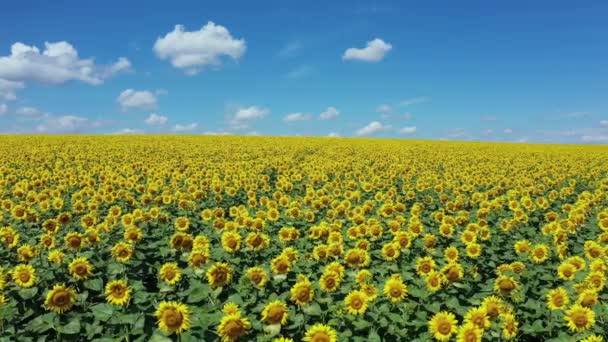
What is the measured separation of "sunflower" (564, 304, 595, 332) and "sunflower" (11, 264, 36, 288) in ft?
22.6

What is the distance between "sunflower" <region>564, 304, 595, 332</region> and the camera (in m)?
5.43

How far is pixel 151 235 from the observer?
9.22 metres

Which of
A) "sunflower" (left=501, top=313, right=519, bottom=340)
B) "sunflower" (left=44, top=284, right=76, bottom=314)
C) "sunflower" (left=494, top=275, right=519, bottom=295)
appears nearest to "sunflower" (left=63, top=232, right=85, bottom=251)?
"sunflower" (left=44, top=284, right=76, bottom=314)

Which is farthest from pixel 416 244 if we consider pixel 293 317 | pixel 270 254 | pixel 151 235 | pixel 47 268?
pixel 47 268

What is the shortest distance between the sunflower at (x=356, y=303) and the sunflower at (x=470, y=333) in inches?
44.5

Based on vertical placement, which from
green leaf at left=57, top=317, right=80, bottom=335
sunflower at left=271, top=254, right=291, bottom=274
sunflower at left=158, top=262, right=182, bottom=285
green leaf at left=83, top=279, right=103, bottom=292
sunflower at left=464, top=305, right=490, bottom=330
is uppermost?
sunflower at left=271, top=254, right=291, bottom=274

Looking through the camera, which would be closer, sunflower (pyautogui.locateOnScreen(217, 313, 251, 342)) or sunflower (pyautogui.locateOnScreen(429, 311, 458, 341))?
sunflower (pyautogui.locateOnScreen(217, 313, 251, 342))

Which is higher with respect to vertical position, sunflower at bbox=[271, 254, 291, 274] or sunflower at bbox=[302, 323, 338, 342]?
sunflower at bbox=[271, 254, 291, 274]

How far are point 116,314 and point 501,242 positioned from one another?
26.8 feet

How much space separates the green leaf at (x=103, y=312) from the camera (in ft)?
17.9

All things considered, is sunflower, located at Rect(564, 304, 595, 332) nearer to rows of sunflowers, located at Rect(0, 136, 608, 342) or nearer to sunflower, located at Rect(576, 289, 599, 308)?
rows of sunflowers, located at Rect(0, 136, 608, 342)

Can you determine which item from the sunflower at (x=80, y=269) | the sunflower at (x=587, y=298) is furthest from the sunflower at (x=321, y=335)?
the sunflower at (x=80, y=269)

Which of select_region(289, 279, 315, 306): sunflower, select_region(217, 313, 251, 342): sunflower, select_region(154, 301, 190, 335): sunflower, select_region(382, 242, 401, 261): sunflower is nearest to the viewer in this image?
select_region(217, 313, 251, 342): sunflower

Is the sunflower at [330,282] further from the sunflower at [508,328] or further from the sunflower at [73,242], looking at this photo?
the sunflower at [73,242]
